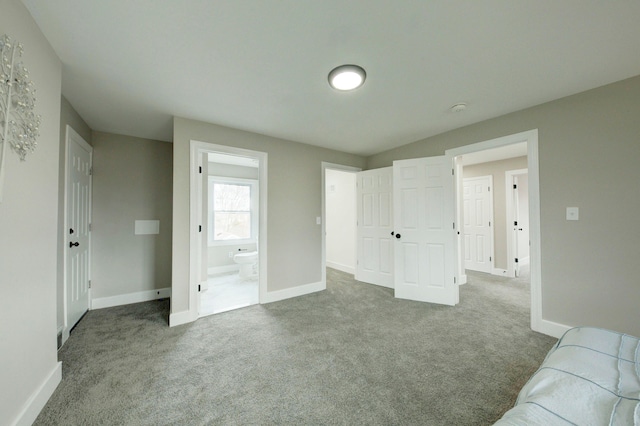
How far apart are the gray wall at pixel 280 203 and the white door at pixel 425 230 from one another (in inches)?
50.1

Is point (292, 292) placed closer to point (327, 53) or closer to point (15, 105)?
point (327, 53)

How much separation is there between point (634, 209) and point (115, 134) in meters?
5.99

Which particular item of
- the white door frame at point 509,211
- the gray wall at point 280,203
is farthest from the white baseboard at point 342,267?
the white door frame at point 509,211

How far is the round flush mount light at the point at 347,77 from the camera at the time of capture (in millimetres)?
1876

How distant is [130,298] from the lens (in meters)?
3.40

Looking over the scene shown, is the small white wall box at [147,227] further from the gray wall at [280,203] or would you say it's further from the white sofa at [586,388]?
the white sofa at [586,388]

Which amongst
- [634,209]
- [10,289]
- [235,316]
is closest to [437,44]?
[634,209]

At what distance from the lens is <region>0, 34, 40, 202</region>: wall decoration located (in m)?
1.17

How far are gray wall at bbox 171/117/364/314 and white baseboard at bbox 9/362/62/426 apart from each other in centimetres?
103

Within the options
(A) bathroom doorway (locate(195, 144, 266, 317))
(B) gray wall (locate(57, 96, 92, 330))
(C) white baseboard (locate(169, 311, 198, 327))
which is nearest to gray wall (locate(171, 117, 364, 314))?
(C) white baseboard (locate(169, 311, 198, 327))

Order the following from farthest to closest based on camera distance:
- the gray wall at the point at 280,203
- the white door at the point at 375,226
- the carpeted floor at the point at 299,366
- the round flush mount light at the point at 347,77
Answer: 1. the white door at the point at 375,226
2. the gray wall at the point at 280,203
3. the round flush mount light at the point at 347,77
4. the carpeted floor at the point at 299,366

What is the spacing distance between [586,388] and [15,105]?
2.92m

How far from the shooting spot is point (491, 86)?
2.17 meters

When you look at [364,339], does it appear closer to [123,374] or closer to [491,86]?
[123,374]
